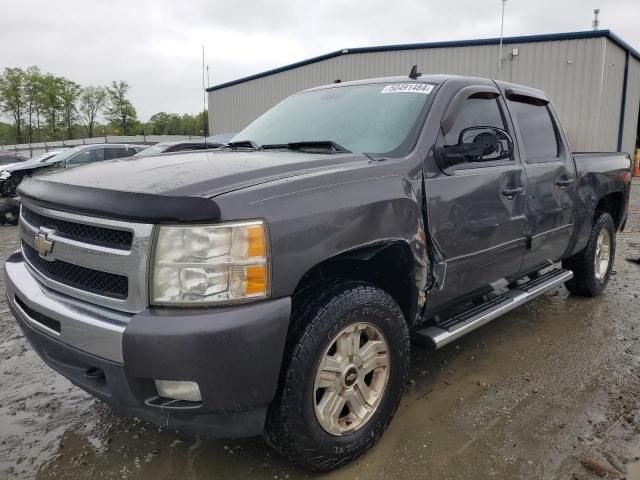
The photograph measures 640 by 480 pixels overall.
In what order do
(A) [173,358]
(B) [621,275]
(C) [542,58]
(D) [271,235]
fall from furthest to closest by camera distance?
(C) [542,58] → (B) [621,275] → (D) [271,235] → (A) [173,358]

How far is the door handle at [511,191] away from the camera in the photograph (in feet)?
10.2

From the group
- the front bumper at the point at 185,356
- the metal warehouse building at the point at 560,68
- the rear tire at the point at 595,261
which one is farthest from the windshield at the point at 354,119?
the metal warehouse building at the point at 560,68

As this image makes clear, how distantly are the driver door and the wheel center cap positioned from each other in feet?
2.30

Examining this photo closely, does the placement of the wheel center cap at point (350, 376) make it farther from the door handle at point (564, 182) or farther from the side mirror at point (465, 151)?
the door handle at point (564, 182)

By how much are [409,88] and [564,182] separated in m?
1.64

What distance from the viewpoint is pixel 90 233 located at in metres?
1.98

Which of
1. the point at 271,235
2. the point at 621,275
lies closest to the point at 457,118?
the point at 271,235

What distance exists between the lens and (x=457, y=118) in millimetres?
2994

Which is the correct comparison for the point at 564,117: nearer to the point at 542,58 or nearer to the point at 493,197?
the point at 542,58

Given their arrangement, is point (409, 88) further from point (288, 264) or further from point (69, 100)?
point (69, 100)

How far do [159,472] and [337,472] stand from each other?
0.81 metres

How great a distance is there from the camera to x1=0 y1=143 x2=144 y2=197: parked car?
549 inches

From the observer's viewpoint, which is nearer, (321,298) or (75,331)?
(75,331)

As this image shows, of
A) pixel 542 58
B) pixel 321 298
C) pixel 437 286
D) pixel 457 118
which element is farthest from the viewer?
pixel 542 58
